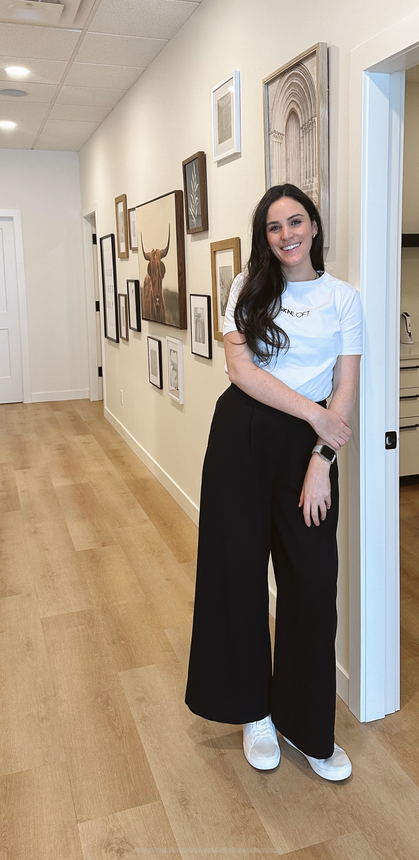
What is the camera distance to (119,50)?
12.3 ft

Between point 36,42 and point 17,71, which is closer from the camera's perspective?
point 36,42

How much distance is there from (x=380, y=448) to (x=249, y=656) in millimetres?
700

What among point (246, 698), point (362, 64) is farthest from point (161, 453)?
point (362, 64)

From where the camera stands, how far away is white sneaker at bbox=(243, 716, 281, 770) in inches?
75.7

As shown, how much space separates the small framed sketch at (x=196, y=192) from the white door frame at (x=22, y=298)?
404 cm

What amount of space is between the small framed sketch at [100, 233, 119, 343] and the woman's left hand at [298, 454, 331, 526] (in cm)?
406

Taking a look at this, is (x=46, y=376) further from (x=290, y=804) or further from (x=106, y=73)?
(x=290, y=804)

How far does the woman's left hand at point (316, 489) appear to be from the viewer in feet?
5.81

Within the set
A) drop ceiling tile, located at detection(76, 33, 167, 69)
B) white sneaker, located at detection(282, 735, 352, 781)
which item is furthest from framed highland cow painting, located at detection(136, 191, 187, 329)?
white sneaker, located at detection(282, 735, 352, 781)

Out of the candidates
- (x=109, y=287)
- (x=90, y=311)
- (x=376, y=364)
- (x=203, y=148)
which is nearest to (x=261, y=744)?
(x=376, y=364)

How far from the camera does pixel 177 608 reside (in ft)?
9.40

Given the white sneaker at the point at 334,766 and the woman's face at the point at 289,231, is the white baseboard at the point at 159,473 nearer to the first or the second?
the white sneaker at the point at 334,766

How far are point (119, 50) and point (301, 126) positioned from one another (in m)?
2.10

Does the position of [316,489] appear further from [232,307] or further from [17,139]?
[17,139]
